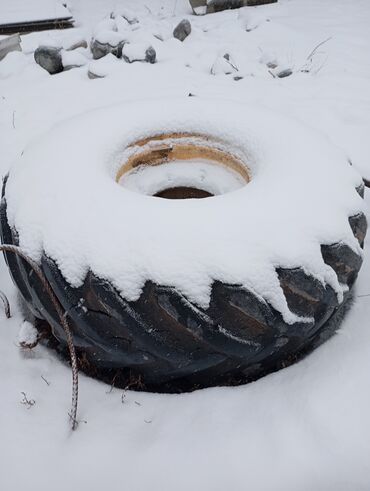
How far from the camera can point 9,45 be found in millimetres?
4055

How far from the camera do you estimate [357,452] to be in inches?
46.0

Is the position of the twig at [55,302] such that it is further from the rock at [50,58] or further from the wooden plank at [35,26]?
the wooden plank at [35,26]

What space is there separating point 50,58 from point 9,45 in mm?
622

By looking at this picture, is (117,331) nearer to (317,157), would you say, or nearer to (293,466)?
(293,466)

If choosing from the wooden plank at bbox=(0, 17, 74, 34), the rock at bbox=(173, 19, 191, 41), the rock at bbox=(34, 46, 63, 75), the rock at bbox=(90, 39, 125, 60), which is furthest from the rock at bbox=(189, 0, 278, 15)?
the rock at bbox=(34, 46, 63, 75)

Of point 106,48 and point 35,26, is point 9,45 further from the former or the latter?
point 35,26

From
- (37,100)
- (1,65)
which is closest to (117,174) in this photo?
(37,100)

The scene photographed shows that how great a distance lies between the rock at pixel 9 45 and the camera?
3.99 meters

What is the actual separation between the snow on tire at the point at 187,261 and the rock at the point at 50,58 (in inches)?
103

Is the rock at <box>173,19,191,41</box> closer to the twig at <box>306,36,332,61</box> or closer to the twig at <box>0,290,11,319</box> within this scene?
the twig at <box>306,36,332,61</box>

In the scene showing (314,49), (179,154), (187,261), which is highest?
(187,261)

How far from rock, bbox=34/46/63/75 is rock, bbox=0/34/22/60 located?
1.37 ft

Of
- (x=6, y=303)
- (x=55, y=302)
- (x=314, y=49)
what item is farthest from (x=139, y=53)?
(x=55, y=302)

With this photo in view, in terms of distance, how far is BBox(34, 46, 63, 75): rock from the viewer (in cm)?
374
